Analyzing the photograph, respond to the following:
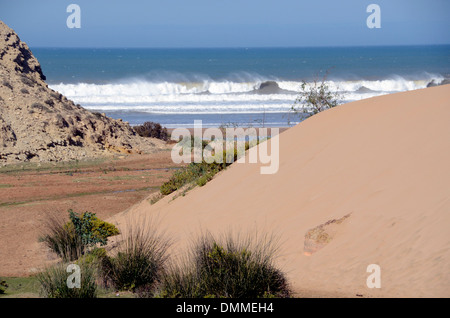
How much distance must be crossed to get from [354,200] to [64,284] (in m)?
4.59

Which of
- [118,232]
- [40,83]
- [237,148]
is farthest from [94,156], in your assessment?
[118,232]

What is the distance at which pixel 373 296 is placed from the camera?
264 inches

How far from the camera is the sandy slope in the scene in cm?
720

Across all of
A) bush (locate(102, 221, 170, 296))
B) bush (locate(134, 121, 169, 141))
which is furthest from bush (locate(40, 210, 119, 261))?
bush (locate(134, 121, 169, 141))

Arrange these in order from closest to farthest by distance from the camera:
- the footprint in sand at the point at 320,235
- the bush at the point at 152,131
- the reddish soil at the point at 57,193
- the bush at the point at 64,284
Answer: the bush at the point at 64,284 < the footprint in sand at the point at 320,235 < the reddish soil at the point at 57,193 < the bush at the point at 152,131

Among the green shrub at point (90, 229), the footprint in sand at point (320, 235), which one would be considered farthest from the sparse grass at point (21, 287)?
the footprint in sand at point (320, 235)

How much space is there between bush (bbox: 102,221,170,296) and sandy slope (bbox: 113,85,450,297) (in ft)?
6.02

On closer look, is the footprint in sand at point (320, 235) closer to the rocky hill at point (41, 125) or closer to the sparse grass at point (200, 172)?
the sparse grass at point (200, 172)

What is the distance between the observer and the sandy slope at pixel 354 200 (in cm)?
720

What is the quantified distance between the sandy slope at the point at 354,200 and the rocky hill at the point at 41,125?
433 inches

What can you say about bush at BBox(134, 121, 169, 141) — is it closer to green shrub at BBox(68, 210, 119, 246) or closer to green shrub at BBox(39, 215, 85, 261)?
green shrub at BBox(68, 210, 119, 246)
